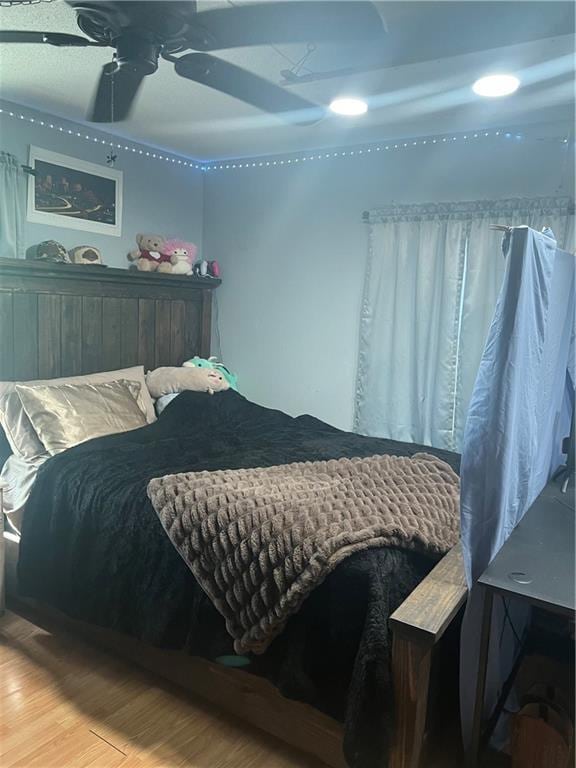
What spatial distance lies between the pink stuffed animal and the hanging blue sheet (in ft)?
8.30

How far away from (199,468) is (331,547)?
88 cm

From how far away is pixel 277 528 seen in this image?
1.75 meters

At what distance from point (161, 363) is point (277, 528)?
2.28 metres

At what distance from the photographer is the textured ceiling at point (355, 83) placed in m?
1.96

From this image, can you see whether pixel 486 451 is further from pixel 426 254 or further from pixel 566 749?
pixel 426 254

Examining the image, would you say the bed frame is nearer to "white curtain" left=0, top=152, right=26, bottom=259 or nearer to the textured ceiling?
"white curtain" left=0, top=152, right=26, bottom=259

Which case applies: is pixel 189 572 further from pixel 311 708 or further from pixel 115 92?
pixel 115 92

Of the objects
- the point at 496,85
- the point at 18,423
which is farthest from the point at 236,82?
the point at 18,423

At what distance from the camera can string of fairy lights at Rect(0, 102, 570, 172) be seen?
3062 millimetres

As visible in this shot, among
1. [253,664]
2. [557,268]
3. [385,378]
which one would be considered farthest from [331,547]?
[385,378]

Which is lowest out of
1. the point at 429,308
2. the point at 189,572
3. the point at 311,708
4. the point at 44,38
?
the point at 311,708

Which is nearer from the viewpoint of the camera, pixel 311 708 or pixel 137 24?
pixel 137 24

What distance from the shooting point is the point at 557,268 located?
1.73 metres

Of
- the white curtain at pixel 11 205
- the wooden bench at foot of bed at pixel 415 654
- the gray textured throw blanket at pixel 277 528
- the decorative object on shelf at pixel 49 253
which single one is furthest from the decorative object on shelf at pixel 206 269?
the wooden bench at foot of bed at pixel 415 654
